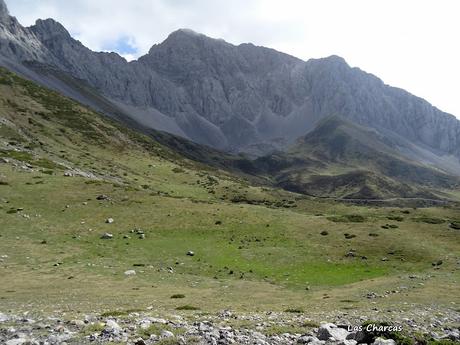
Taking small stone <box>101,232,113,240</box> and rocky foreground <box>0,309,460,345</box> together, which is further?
small stone <box>101,232,113,240</box>

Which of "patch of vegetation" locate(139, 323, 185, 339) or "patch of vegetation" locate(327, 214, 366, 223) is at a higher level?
"patch of vegetation" locate(139, 323, 185, 339)

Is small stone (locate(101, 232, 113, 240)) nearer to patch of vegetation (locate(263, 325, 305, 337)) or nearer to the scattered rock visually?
patch of vegetation (locate(263, 325, 305, 337))

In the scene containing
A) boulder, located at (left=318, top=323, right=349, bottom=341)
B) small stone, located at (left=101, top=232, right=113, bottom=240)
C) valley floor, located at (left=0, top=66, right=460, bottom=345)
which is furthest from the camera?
small stone, located at (left=101, top=232, right=113, bottom=240)

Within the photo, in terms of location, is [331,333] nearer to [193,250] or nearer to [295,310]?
[295,310]

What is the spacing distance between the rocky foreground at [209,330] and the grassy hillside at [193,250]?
4.69m

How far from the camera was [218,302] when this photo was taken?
29469 millimetres

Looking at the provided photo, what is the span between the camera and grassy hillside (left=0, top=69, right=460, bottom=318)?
31.5 m

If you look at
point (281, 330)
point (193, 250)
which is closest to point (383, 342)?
point (281, 330)

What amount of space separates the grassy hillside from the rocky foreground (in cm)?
469

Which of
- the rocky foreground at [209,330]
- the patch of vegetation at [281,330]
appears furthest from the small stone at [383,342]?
the patch of vegetation at [281,330]

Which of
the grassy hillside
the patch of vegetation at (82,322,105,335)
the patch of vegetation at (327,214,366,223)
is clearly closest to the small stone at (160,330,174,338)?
the patch of vegetation at (82,322,105,335)

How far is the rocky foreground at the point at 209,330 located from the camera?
1584 centimetres

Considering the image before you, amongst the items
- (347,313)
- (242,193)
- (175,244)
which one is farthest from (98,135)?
(347,313)

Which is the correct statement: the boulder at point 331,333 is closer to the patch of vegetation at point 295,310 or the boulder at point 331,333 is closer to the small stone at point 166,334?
the small stone at point 166,334
